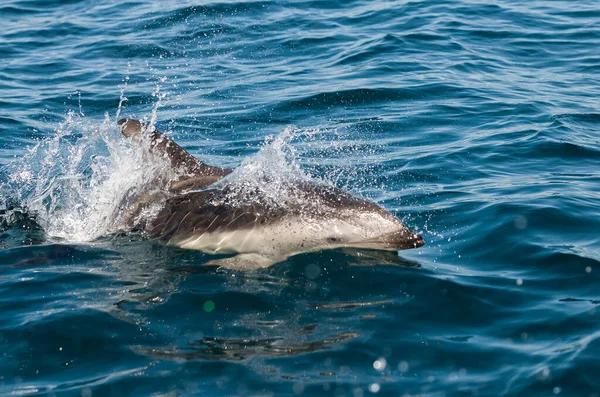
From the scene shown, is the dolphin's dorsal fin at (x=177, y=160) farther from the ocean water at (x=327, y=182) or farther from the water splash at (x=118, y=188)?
the ocean water at (x=327, y=182)

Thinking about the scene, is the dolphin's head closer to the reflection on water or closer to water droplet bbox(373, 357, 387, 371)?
the reflection on water

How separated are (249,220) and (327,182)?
1123 millimetres

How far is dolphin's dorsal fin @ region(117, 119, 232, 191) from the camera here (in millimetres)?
10008

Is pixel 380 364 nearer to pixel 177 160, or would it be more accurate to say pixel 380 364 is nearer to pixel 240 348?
pixel 240 348

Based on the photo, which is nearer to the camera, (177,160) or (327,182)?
(327,182)

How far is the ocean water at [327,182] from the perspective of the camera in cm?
694

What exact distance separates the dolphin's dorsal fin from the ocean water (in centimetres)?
35

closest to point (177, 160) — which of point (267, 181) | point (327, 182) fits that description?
point (267, 181)

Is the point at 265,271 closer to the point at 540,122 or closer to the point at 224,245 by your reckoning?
the point at 224,245

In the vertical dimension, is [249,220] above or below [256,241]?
above

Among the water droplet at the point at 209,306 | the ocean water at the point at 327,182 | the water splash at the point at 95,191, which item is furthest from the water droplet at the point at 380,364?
the water splash at the point at 95,191

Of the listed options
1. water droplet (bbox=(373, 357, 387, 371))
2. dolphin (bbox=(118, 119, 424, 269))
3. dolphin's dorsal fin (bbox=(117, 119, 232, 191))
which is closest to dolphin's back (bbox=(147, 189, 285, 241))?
dolphin (bbox=(118, 119, 424, 269))

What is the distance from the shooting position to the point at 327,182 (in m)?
9.99

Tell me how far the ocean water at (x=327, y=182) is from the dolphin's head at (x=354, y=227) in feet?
0.60
